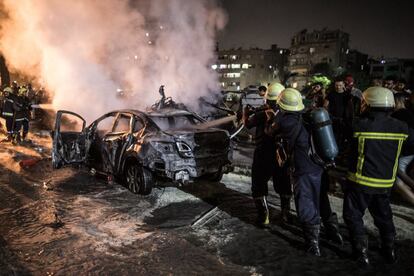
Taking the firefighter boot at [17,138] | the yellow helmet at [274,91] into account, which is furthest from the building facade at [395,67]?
the yellow helmet at [274,91]

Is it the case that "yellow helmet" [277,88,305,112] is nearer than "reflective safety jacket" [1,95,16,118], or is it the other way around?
"yellow helmet" [277,88,305,112]

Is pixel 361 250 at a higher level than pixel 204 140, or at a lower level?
lower

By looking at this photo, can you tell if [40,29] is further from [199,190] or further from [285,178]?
[285,178]

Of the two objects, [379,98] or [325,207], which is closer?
[379,98]

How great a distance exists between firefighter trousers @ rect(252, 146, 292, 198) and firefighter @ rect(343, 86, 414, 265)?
1.15m

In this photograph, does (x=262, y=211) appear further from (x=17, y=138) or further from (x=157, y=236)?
(x=17, y=138)

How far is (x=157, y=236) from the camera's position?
4.55 metres

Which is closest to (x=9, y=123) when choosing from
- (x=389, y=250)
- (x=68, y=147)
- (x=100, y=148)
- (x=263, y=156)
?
(x=68, y=147)

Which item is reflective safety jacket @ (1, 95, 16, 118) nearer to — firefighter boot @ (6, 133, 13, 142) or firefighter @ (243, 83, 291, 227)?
firefighter boot @ (6, 133, 13, 142)

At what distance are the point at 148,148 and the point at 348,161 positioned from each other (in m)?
3.40

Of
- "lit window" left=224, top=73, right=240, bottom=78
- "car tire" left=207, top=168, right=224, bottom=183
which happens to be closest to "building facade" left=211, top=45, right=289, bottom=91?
"lit window" left=224, top=73, right=240, bottom=78

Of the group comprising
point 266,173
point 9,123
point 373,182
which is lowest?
point 266,173

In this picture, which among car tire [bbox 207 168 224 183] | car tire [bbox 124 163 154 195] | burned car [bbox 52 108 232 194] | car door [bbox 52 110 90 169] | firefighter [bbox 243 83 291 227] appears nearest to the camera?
firefighter [bbox 243 83 291 227]

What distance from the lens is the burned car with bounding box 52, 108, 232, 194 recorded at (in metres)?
6.01
